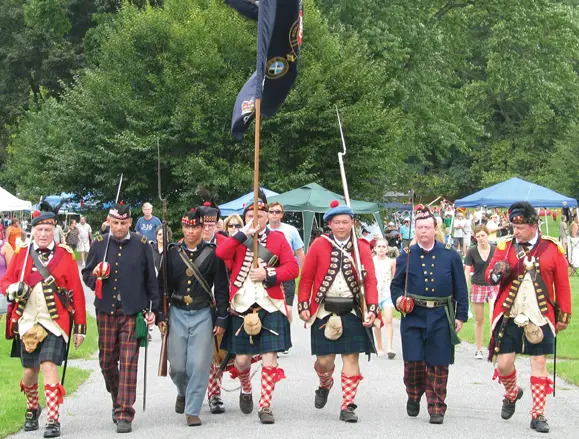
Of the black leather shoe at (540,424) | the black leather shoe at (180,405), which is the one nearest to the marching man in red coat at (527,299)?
the black leather shoe at (540,424)

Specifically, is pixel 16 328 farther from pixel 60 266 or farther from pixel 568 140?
pixel 568 140

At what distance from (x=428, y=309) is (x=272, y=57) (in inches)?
120

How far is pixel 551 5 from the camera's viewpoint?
45531mm

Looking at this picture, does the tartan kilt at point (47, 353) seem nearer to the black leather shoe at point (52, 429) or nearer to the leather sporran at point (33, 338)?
the leather sporran at point (33, 338)

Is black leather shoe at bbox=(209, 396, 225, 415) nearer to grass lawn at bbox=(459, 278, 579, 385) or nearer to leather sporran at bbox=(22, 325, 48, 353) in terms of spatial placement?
leather sporran at bbox=(22, 325, 48, 353)

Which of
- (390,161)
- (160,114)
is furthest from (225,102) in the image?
(390,161)

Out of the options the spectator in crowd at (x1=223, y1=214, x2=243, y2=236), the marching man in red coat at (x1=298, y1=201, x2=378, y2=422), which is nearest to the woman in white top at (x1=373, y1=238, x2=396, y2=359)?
the spectator in crowd at (x1=223, y1=214, x2=243, y2=236)

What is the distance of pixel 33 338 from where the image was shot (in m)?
8.91

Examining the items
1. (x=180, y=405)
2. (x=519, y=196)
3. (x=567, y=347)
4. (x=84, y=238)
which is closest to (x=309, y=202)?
(x=519, y=196)

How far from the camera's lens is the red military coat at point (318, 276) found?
31.5ft

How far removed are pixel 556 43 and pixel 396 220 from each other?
39.2 feet

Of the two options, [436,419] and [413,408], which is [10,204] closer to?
[413,408]

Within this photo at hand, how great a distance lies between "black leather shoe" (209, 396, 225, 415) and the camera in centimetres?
991

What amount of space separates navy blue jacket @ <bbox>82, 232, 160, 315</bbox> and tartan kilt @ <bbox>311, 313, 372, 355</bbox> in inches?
56.2
